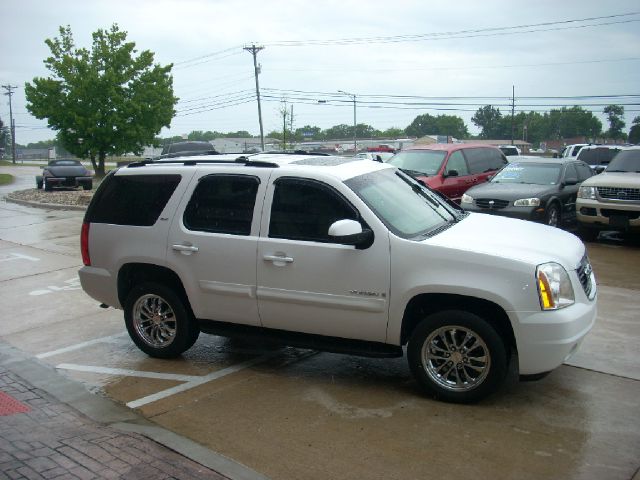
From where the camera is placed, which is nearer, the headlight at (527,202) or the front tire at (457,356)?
the front tire at (457,356)

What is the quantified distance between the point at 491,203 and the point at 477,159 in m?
3.24

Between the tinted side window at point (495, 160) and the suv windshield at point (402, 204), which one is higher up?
the tinted side window at point (495, 160)

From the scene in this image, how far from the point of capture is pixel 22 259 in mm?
11531

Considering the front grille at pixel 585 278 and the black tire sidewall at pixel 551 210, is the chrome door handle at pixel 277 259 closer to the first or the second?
the front grille at pixel 585 278

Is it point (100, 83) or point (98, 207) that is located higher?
point (100, 83)

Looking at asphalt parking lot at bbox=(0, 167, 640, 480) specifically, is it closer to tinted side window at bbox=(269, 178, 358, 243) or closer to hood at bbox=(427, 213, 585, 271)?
hood at bbox=(427, 213, 585, 271)

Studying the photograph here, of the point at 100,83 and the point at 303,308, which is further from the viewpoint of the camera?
the point at 100,83

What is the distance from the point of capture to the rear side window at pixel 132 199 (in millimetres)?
5891

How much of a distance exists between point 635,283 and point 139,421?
22.7ft

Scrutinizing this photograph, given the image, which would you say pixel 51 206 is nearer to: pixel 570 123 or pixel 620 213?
pixel 620 213

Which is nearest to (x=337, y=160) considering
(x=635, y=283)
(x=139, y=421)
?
(x=139, y=421)

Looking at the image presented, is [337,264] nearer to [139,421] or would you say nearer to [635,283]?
[139,421]

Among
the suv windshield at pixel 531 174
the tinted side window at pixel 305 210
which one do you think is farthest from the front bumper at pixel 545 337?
the suv windshield at pixel 531 174

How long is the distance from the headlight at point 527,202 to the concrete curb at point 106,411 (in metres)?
8.77
